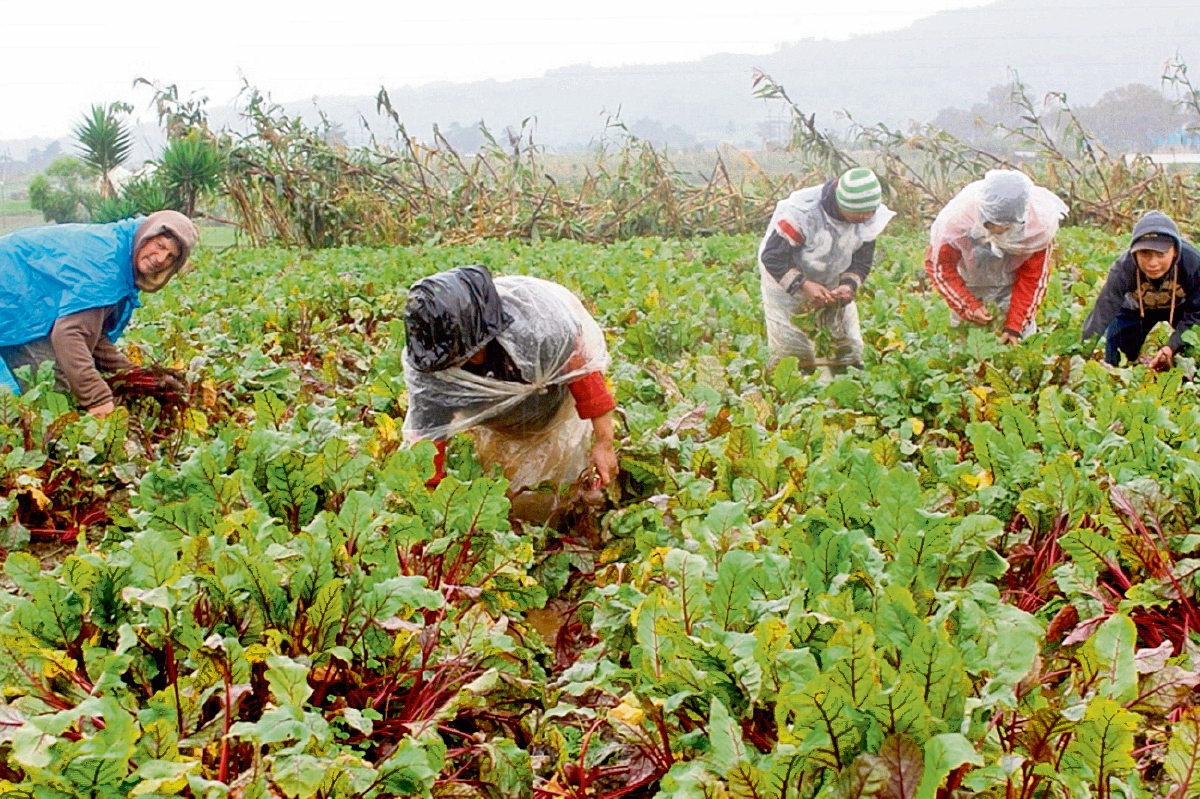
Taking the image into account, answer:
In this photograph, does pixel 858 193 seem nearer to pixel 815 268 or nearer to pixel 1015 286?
pixel 815 268

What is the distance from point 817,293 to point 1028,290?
1.06 meters

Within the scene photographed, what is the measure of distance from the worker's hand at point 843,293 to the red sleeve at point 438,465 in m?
2.98

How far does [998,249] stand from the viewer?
19.4ft

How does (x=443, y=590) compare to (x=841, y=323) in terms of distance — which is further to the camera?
(x=841, y=323)

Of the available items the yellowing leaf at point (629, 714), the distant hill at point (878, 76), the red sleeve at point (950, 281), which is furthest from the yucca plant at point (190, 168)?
the distant hill at point (878, 76)

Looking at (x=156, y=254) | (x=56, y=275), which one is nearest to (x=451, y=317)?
(x=156, y=254)

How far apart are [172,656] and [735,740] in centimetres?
118

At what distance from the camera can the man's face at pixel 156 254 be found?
477 centimetres

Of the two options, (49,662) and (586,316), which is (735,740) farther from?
(586,316)

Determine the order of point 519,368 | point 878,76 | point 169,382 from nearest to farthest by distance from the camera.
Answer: point 519,368 < point 169,382 < point 878,76

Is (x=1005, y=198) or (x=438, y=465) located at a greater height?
(x=1005, y=198)

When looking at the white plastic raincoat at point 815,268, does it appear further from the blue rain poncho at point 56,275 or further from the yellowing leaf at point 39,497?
the yellowing leaf at point 39,497

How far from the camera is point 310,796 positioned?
1.85 meters

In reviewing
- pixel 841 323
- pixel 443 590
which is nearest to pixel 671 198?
pixel 841 323
